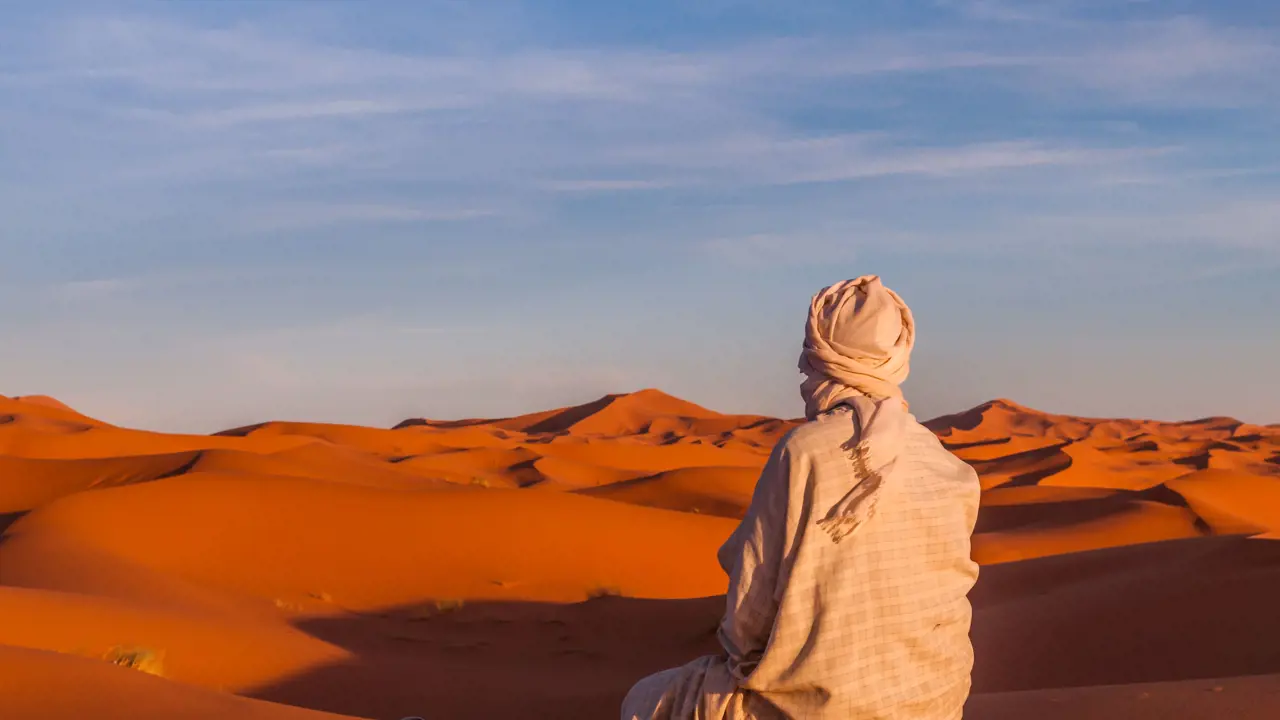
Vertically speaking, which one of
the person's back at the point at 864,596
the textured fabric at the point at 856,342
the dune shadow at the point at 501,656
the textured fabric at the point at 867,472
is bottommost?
the dune shadow at the point at 501,656

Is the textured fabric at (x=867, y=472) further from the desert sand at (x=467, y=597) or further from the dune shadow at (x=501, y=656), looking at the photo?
the dune shadow at (x=501, y=656)

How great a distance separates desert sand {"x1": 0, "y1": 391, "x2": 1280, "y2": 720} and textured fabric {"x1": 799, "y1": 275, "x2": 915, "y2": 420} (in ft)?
9.42

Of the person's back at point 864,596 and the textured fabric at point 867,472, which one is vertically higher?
the textured fabric at point 867,472

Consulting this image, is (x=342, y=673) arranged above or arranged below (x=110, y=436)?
below

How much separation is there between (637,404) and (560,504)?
2424 inches

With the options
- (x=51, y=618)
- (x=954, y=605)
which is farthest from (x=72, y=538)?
(x=954, y=605)

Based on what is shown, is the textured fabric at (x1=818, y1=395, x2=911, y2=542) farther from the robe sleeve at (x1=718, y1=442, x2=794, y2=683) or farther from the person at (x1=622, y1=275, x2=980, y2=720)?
→ the robe sleeve at (x1=718, y1=442, x2=794, y2=683)

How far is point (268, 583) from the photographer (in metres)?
14.0

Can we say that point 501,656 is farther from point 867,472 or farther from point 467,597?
point 867,472

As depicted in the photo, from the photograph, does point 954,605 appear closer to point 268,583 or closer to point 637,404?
point 268,583

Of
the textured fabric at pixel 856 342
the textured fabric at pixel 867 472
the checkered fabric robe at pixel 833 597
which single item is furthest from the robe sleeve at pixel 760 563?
the textured fabric at pixel 856 342

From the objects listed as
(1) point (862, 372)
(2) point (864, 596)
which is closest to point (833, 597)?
(2) point (864, 596)

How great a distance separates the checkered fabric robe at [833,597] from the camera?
4383 mm

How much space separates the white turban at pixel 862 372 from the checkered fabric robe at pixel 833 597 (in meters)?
0.04
